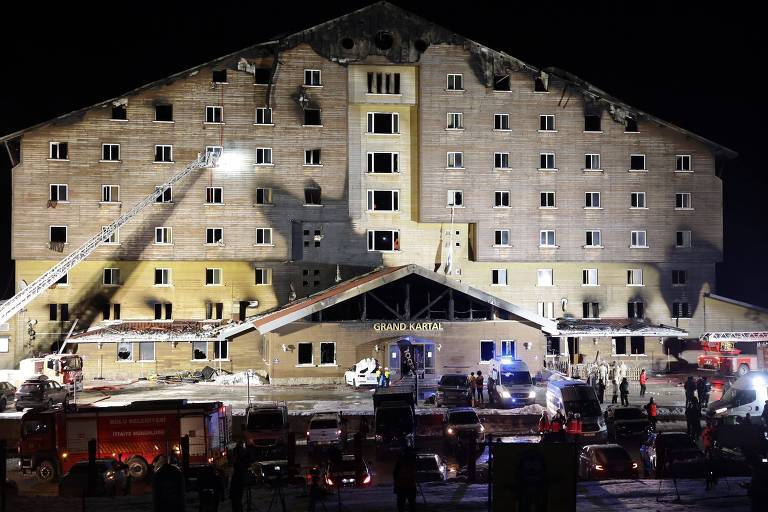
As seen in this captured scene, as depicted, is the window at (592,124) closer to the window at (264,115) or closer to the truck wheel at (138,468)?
the window at (264,115)

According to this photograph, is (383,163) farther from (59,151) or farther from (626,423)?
(626,423)

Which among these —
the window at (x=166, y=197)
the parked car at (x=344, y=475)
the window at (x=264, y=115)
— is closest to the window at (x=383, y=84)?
the window at (x=264, y=115)

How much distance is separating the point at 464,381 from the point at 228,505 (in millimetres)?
23036

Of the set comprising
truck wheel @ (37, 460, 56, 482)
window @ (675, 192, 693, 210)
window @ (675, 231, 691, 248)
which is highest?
window @ (675, 192, 693, 210)

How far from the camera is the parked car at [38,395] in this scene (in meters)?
41.5

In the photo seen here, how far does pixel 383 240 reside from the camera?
195 ft

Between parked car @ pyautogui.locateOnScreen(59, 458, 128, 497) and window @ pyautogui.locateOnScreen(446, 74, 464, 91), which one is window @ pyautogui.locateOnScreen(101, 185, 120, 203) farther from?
parked car @ pyautogui.locateOnScreen(59, 458, 128, 497)

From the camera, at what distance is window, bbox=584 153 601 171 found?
197 ft

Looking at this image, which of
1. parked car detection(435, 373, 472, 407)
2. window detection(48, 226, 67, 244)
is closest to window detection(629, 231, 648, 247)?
parked car detection(435, 373, 472, 407)

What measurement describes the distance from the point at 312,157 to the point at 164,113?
10.6 metres

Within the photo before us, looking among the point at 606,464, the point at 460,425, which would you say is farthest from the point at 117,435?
the point at 606,464

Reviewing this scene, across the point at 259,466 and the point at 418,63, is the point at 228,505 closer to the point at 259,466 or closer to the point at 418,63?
the point at 259,466

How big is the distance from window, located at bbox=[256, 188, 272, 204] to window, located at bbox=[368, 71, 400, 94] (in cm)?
987

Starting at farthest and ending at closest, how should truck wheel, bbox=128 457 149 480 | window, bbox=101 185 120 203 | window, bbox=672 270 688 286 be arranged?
window, bbox=672 270 688 286 < window, bbox=101 185 120 203 < truck wheel, bbox=128 457 149 480
